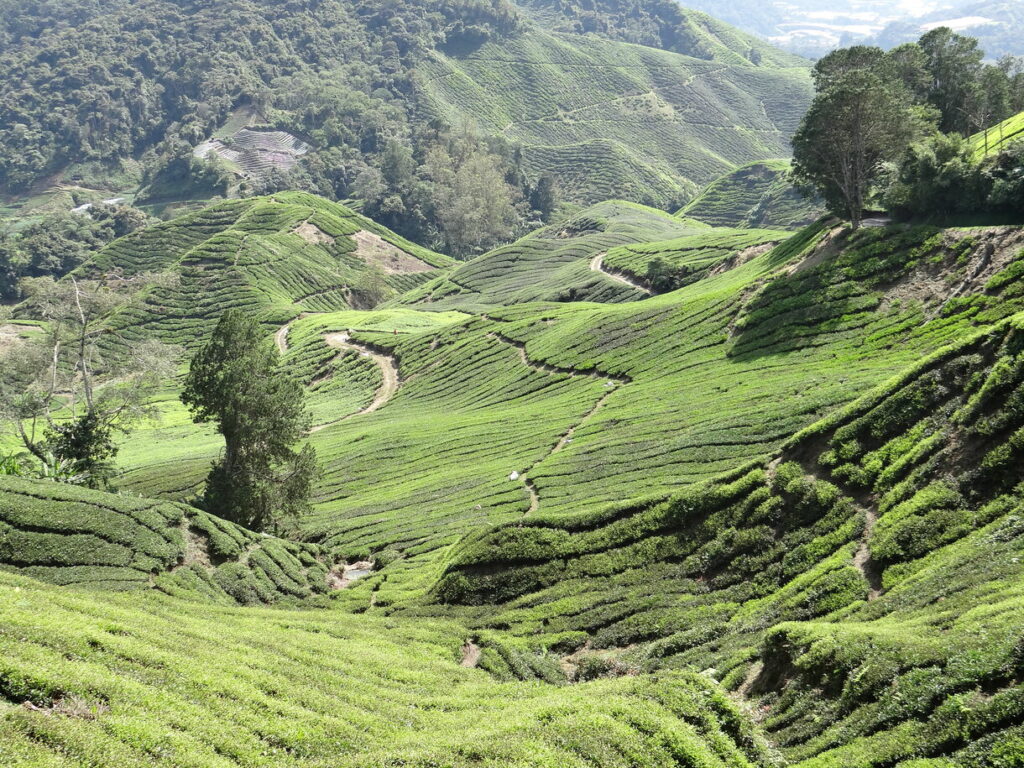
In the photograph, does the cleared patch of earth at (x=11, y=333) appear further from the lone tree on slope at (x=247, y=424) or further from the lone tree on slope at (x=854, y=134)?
the lone tree on slope at (x=854, y=134)

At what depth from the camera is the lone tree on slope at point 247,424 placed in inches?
1927

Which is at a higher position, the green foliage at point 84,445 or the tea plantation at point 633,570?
the tea plantation at point 633,570

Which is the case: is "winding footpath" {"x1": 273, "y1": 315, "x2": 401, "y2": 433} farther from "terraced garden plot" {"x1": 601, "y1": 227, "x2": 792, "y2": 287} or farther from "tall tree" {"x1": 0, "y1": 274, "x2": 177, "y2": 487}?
"terraced garden plot" {"x1": 601, "y1": 227, "x2": 792, "y2": 287}

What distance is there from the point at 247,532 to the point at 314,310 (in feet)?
416

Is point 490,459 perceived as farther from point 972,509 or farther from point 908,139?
point 908,139

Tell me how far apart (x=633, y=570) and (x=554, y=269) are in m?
123

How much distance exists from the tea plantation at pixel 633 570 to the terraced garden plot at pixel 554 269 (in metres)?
48.4

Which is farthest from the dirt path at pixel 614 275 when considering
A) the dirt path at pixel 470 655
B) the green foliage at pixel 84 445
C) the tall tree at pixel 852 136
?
the dirt path at pixel 470 655

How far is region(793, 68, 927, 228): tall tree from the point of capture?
61312 millimetres

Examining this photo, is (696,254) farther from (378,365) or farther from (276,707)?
(276,707)

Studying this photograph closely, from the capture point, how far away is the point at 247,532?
142 ft

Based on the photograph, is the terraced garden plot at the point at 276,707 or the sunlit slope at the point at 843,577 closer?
the terraced garden plot at the point at 276,707

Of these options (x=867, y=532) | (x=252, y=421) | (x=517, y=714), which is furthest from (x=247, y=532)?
(x=867, y=532)

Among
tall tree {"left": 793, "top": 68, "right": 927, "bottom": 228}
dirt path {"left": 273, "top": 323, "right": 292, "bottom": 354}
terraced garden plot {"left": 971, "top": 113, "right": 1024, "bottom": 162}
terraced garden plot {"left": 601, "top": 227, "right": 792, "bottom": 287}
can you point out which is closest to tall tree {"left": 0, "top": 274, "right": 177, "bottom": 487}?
dirt path {"left": 273, "top": 323, "right": 292, "bottom": 354}
